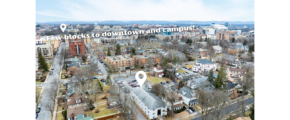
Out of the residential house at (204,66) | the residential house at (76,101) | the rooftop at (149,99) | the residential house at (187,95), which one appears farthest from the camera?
the residential house at (204,66)

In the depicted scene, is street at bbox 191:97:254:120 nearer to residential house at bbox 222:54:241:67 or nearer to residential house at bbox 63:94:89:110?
residential house at bbox 63:94:89:110

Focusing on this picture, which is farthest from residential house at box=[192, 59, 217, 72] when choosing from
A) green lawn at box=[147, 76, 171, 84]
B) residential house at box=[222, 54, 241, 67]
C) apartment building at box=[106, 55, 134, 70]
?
apartment building at box=[106, 55, 134, 70]

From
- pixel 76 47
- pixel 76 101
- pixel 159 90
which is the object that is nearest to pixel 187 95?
pixel 159 90

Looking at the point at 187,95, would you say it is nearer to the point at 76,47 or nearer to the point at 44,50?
the point at 76,47

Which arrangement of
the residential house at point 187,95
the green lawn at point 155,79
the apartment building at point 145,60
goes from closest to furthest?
the residential house at point 187,95 → the green lawn at point 155,79 → the apartment building at point 145,60

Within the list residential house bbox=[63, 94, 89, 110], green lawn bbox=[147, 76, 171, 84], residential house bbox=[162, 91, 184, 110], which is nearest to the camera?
residential house bbox=[162, 91, 184, 110]

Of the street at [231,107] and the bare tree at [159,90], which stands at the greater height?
the bare tree at [159,90]

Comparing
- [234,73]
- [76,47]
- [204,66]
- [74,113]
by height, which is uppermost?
[76,47]

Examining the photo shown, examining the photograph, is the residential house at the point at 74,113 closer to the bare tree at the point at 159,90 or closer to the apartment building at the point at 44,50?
the bare tree at the point at 159,90

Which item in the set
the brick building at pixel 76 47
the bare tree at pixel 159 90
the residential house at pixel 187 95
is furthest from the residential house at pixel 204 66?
the brick building at pixel 76 47
